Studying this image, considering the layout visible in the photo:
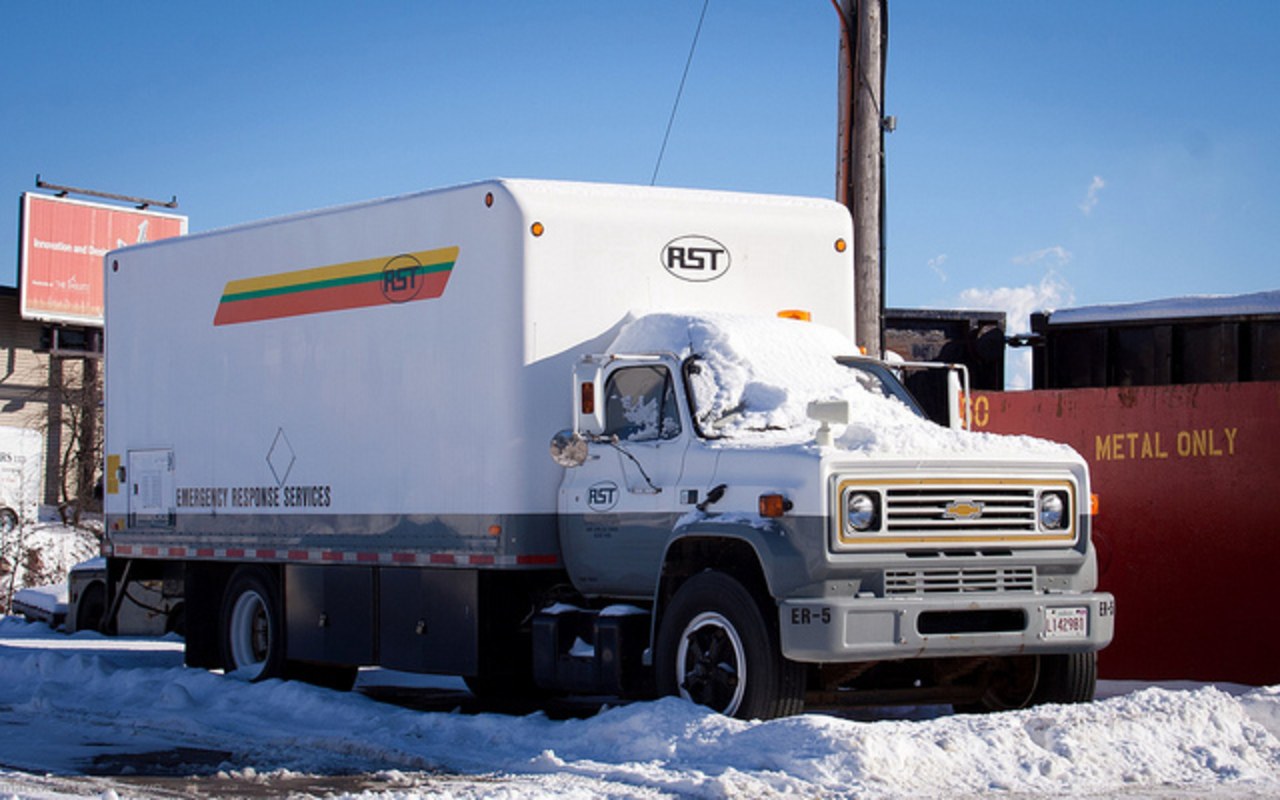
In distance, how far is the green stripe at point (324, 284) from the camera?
10.5m

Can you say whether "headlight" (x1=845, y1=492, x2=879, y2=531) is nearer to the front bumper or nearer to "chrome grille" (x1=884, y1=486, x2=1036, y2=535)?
"chrome grille" (x1=884, y1=486, x2=1036, y2=535)

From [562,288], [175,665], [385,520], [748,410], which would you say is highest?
[562,288]

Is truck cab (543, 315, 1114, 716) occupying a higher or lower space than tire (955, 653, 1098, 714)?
higher

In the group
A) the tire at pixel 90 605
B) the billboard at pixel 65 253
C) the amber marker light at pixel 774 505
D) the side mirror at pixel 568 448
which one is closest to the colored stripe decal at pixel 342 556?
the side mirror at pixel 568 448

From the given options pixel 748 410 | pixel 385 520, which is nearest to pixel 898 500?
pixel 748 410

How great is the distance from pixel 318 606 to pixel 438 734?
97.9 inches

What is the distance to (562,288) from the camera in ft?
32.6

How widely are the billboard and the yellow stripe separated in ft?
107

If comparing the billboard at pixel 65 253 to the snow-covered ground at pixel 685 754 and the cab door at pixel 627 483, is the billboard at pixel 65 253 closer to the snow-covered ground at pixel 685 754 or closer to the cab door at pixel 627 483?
the snow-covered ground at pixel 685 754

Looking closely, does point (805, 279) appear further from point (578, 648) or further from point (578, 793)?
point (578, 793)

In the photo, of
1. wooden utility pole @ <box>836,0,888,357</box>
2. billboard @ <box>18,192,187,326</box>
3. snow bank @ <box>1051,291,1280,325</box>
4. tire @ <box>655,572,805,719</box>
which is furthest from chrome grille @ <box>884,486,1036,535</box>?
billboard @ <box>18,192,187,326</box>

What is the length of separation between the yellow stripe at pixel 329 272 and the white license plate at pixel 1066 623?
180 inches

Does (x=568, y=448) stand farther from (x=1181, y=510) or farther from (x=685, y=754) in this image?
(x=1181, y=510)

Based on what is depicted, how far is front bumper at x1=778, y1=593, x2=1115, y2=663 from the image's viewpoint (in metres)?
7.86
